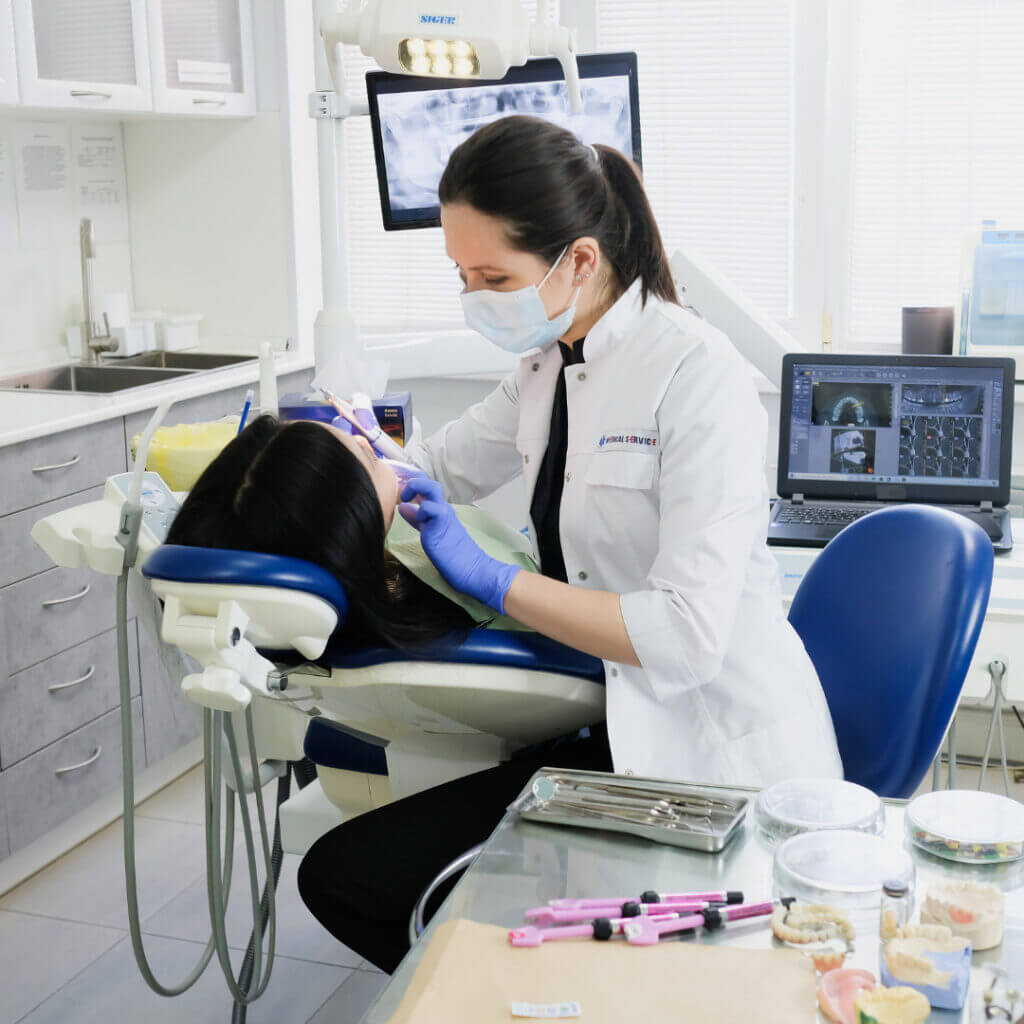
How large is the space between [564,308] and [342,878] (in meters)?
0.72

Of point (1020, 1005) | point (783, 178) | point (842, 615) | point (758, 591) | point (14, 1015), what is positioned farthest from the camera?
point (783, 178)

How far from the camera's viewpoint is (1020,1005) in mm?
791

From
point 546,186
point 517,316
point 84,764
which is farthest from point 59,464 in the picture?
point 546,186

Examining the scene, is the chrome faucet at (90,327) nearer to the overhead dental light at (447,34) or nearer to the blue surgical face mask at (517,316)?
the overhead dental light at (447,34)

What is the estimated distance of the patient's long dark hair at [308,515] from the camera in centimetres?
128

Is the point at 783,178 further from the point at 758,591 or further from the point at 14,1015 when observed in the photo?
the point at 14,1015

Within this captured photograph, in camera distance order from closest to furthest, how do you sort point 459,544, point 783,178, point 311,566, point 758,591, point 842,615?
point 311,566 → point 459,544 → point 758,591 → point 842,615 → point 783,178

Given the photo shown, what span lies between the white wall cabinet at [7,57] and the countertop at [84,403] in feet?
2.06

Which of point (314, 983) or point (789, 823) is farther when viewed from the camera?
point (314, 983)

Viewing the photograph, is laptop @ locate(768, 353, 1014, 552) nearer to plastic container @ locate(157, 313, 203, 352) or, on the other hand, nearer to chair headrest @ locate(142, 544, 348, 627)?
chair headrest @ locate(142, 544, 348, 627)

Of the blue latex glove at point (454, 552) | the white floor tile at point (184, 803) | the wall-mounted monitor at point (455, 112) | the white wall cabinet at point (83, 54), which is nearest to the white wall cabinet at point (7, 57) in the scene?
the white wall cabinet at point (83, 54)

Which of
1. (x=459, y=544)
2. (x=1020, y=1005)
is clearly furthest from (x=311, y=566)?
(x=1020, y=1005)

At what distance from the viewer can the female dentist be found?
1.36m

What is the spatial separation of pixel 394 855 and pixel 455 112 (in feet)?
4.56
